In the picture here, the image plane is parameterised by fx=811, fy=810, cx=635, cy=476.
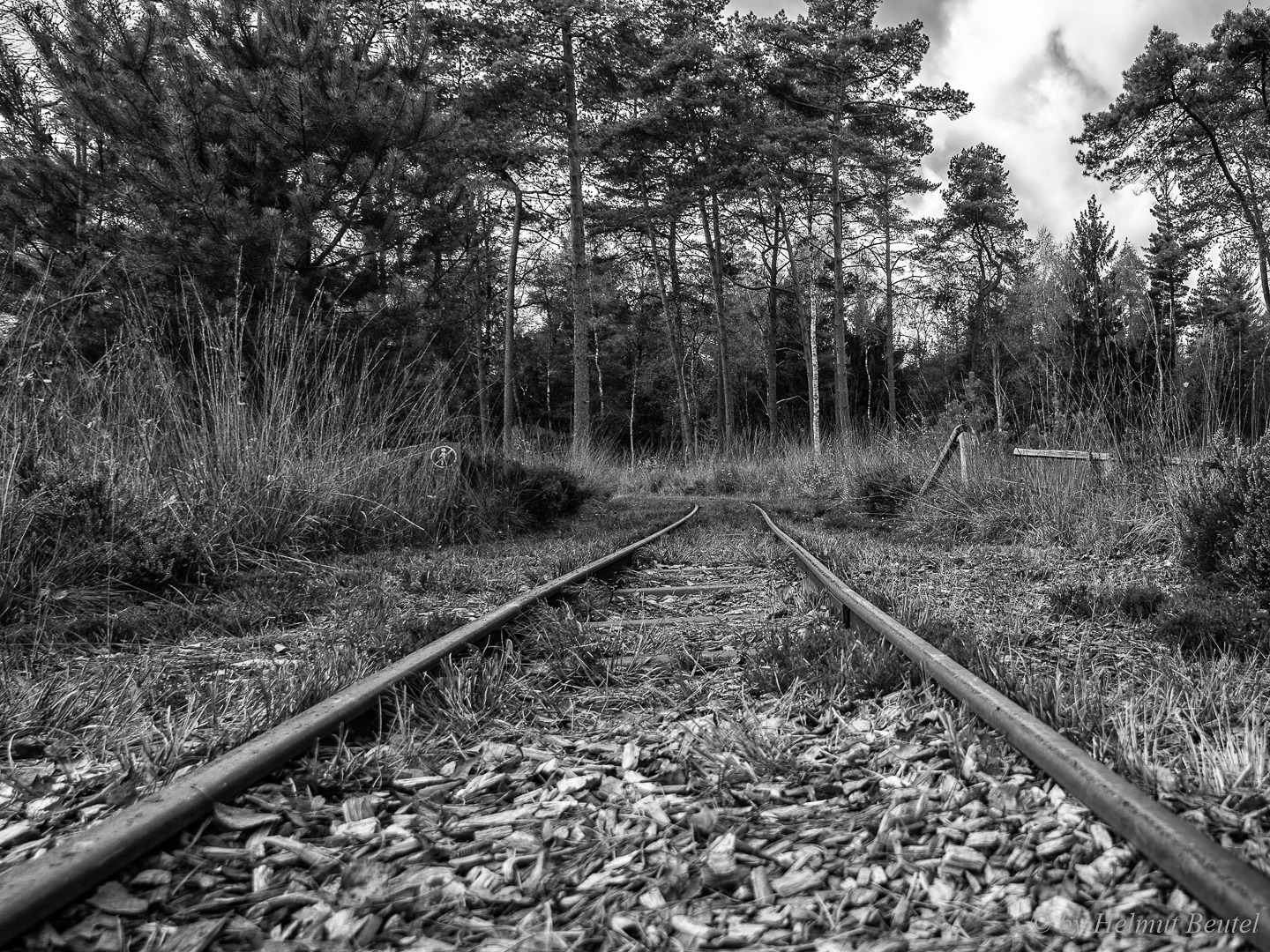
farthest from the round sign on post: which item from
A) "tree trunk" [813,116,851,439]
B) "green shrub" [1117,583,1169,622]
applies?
"tree trunk" [813,116,851,439]

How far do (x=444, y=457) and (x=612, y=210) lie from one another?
1790 cm

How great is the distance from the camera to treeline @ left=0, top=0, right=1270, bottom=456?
300 inches

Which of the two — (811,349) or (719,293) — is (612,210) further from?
(811,349)

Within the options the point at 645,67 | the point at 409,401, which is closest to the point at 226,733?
the point at 409,401

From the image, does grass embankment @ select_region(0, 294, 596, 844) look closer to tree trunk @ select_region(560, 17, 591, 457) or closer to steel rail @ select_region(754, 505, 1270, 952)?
steel rail @ select_region(754, 505, 1270, 952)

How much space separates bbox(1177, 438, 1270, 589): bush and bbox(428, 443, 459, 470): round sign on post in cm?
624

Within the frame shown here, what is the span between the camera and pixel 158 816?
1.56 meters

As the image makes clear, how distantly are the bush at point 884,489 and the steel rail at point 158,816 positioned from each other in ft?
30.4

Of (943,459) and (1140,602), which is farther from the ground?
(943,459)

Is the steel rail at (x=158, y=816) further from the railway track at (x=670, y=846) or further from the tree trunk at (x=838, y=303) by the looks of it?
the tree trunk at (x=838, y=303)

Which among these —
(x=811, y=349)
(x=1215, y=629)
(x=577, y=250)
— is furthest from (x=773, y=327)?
(x=1215, y=629)

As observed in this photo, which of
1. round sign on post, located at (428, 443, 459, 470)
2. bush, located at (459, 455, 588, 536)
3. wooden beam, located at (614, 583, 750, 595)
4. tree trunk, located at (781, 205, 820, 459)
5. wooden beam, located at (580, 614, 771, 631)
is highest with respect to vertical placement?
tree trunk, located at (781, 205, 820, 459)

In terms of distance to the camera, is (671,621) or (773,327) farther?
(773,327)

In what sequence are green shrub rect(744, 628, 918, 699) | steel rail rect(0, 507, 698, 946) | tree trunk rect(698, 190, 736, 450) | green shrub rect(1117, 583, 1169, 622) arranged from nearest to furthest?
steel rail rect(0, 507, 698, 946), green shrub rect(744, 628, 918, 699), green shrub rect(1117, 583, 1169, 622), tree trunk rect(698, 190, 736, 450)
